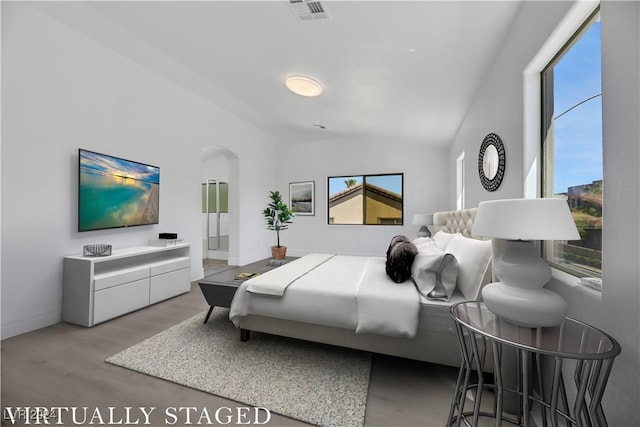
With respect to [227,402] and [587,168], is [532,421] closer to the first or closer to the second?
[587,168]

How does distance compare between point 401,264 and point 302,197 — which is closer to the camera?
point 401,264

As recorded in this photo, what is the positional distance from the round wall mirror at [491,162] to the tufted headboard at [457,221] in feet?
1.05

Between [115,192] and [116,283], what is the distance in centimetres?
107

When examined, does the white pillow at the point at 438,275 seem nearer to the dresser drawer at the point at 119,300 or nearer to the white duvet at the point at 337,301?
the white duvet at the point at 337,301

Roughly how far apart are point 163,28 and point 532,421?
4.35 m

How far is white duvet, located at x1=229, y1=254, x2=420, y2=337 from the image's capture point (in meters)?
1.72

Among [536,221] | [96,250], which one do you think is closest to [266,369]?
[536,221]

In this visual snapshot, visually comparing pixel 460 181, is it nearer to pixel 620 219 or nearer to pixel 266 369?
pixel 620 219

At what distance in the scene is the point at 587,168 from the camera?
1.32 m

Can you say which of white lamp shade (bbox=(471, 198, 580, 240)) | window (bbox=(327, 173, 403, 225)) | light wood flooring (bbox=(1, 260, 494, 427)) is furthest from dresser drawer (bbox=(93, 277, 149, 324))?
window (bbox=(327, 173, 403, 225))

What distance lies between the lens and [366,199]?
609cm

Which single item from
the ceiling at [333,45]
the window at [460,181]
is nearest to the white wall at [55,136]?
the ceiling at [333,45]

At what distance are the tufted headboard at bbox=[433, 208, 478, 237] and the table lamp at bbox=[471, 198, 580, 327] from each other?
1558mm

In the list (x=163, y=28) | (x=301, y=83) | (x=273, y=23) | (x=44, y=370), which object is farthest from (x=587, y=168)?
(x=163, y=28)
